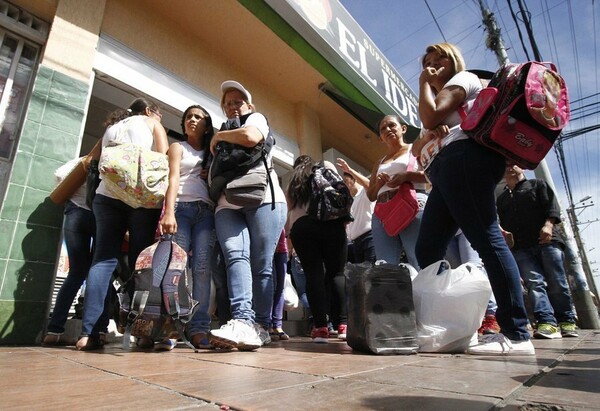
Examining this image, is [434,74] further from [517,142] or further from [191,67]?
[191,67]

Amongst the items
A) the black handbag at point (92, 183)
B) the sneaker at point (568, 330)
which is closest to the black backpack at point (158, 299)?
the black handbag at point (92, 183)

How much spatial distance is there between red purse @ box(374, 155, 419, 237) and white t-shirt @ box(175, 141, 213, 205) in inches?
47.9

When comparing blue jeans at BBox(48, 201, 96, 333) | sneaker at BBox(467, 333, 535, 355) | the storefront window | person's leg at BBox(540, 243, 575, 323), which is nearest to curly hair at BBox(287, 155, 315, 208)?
blue jeans at BBox(48, 201, 96, 333)

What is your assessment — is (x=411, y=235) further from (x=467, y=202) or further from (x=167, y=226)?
(x=167, y=226)

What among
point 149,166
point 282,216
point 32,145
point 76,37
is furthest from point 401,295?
point 76,37

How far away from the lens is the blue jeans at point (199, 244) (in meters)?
2.20

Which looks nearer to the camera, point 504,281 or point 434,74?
point 504,281

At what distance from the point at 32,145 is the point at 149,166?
156 centimetres

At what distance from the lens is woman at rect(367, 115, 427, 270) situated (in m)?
2.54

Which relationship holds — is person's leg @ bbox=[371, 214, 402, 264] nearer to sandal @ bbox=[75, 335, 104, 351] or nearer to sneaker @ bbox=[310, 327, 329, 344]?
sneaker @ bbox=[310, 327, 329, 344]

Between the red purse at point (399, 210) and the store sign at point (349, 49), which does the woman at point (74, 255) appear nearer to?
→ the red purse at point (399, 210)

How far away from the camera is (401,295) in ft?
6.26

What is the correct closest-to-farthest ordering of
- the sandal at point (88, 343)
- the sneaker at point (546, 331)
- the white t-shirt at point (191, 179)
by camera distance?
the sandal at point (88, 343)
the white t-shirt at point (191, 179)
the sneaker at point (546, 331)

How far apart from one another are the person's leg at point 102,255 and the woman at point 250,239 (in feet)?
2.13
